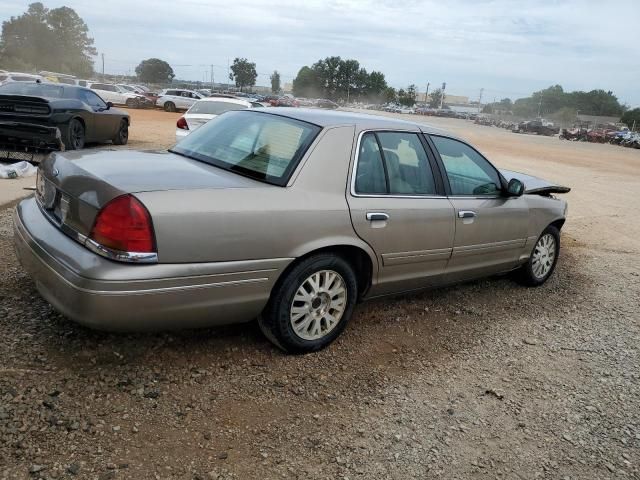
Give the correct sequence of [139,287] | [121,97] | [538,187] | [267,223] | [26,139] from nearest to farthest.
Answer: [139,287]
[267,223]
[538,187]
[26,139]
[121,97]

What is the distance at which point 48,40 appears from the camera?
96062 millimetres

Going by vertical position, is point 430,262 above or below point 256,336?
above

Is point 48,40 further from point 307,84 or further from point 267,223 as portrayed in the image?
point 267,223

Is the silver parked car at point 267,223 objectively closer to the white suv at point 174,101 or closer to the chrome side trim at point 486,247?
the chrome side trim at point 486,247

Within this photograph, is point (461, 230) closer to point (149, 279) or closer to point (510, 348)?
point (510, 348)

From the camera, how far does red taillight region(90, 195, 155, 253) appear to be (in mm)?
2834

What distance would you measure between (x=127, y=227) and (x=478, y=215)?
2.80 meters

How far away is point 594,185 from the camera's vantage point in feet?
→ 51.3

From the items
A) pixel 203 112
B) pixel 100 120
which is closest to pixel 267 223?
pixel 203 112

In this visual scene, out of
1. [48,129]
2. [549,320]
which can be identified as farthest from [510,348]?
[48,129]

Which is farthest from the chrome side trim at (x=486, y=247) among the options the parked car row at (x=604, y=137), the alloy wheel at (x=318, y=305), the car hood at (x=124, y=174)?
the parked car row at (x=604, y=137)

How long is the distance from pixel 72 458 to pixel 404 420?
1675 mm

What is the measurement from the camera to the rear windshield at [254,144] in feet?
11.6

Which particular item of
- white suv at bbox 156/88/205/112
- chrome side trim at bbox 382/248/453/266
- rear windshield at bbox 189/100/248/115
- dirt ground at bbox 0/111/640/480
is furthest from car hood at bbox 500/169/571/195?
white suv at bbox 156/88/205/112
